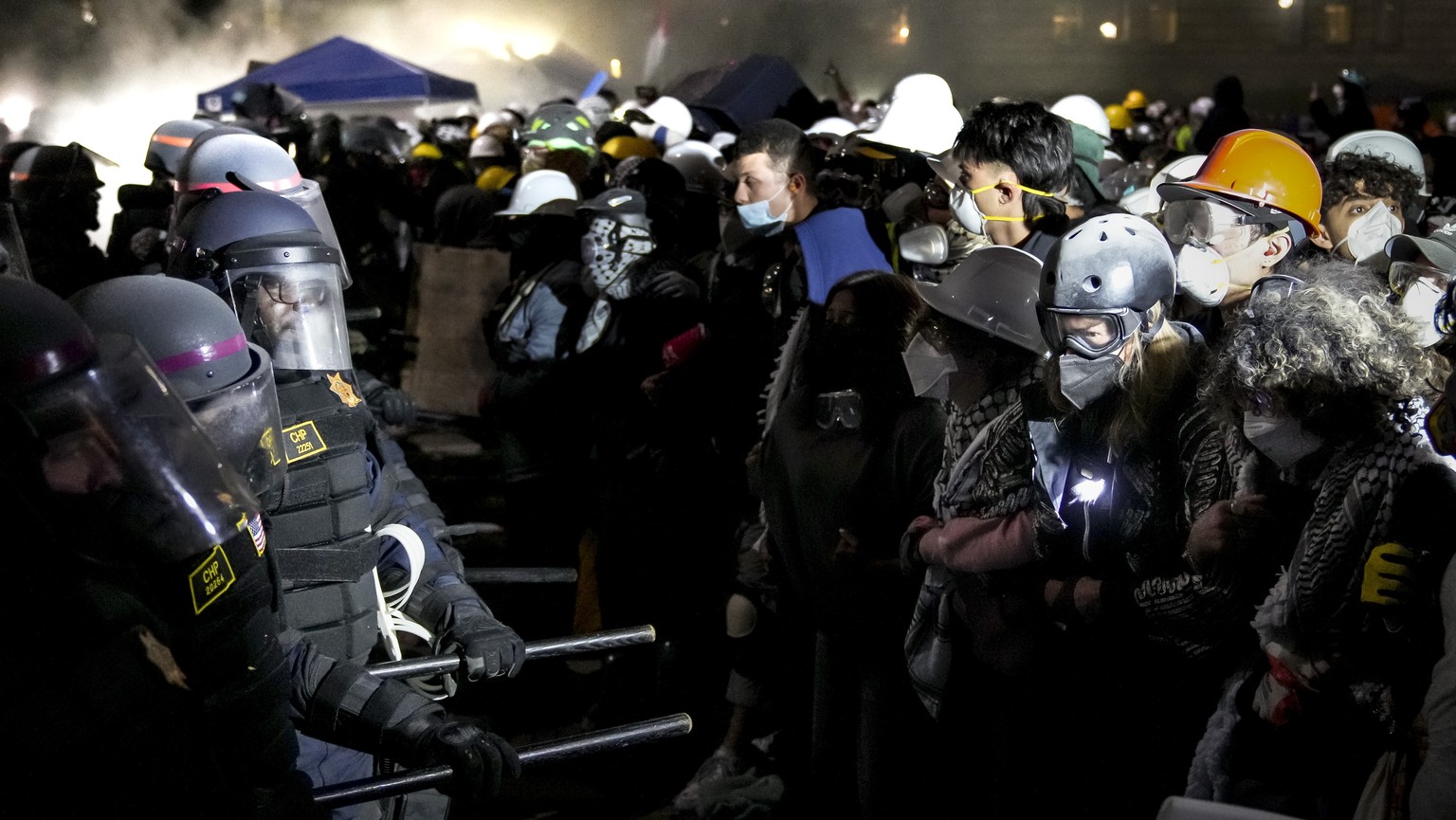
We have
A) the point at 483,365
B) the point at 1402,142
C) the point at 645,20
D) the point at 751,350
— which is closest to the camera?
the point at 1402,142

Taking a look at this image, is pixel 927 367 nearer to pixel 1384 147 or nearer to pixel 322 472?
pixel 322 472

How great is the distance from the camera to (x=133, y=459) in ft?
6.04

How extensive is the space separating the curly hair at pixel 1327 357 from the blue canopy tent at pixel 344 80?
1330 cm

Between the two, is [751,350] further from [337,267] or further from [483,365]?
[483,365]

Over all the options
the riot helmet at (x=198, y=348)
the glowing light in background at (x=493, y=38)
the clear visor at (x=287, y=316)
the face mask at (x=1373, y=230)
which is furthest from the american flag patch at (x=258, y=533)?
the glowing light in background at (x=493, y=38)

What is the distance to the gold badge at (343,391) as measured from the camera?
131 inches

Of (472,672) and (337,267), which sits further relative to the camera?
(337,267)

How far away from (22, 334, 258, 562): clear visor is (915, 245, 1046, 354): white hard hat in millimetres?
2074

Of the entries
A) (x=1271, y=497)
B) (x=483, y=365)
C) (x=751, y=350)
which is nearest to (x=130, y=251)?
(x=483, y=365)

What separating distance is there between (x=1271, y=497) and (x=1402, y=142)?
2663 mm

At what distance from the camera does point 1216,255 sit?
358 cm

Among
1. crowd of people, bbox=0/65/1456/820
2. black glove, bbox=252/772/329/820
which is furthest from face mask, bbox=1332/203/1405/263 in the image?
black glove, bbox=252/772/329/820

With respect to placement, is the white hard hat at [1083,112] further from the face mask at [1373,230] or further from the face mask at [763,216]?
the face mask at [1373,230]

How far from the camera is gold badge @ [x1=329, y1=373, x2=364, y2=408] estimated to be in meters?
3.33
